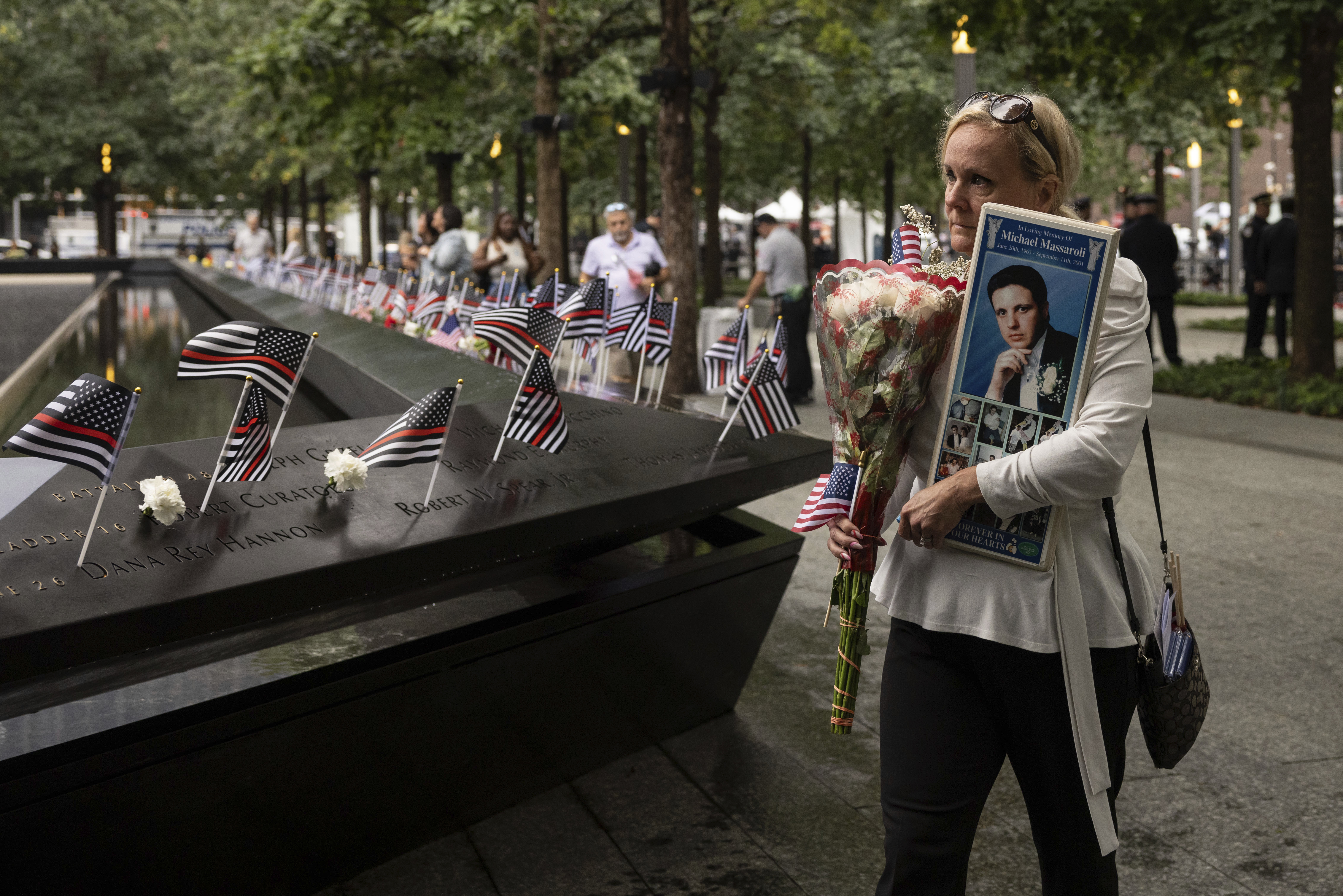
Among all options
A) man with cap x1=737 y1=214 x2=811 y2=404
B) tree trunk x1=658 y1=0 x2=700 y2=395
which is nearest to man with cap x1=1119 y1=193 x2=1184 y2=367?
man with cap x1=737 y1=214 x2=811 y2=404

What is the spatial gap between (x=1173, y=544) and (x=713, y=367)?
11.3 ft

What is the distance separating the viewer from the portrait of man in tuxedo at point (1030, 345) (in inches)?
88.9

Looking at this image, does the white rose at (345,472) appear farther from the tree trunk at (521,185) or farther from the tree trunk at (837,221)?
the tree trunk at (837,221)

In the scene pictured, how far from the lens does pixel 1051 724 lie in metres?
2.39

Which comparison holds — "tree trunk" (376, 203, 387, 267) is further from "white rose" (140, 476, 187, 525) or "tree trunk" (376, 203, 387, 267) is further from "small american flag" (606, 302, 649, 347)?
"white rose" (140, 476, 187, 525)

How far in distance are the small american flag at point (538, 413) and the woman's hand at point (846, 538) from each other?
4.96ft

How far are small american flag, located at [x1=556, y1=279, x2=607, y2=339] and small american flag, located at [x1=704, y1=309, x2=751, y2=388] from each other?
0.53m

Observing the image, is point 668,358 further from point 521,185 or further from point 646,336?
point 521,185

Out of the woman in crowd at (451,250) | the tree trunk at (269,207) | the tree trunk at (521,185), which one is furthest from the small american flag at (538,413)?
the tree trunk at (269,207)

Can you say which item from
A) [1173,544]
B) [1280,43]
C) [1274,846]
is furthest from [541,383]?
[1280,43]

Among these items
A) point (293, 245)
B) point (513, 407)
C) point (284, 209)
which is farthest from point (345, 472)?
point (284, 209)

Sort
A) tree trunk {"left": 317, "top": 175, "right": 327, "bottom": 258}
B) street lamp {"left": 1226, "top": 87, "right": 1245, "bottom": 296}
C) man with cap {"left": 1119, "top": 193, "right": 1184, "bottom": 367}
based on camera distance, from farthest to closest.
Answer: tree trunk {"left": 317, "top": 175, "right": 327, "bottom": 258}, street lamp {"left": 1226, "top": 87, "right": 1245, "bottom": 296}, man with cap {"left": 1119, "top": 193, "right": 1184, "bottom": 367}

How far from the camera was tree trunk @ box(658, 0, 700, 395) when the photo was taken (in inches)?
514

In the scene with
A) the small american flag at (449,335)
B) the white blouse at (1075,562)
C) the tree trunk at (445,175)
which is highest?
the tree trunk at (445,175)
